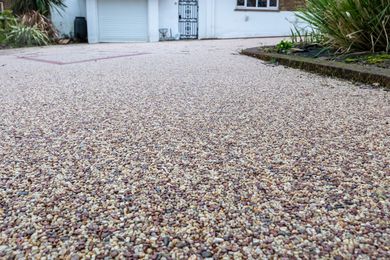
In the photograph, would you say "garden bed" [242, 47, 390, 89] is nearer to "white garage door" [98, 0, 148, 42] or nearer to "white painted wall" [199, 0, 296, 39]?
"white garage door" [98, 0, 148, 42]

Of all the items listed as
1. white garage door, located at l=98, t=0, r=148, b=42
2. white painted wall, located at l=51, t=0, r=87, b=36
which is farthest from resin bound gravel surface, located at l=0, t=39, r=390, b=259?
white garage door, located at l=98, t=0, r=148, b=42

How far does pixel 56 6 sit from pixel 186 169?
987 centimetres

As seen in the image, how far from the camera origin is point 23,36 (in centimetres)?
772

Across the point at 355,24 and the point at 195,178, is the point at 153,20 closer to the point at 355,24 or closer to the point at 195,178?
the point at 355,24

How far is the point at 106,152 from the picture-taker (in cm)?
118

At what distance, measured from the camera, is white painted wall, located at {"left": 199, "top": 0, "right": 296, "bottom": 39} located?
11.7 meters

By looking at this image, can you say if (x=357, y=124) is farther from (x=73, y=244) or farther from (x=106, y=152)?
(x=73, y=244)

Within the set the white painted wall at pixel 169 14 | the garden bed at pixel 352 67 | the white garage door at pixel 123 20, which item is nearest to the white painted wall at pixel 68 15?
the white garage door at pixel 123 20

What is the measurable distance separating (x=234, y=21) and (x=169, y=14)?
96.0 inches

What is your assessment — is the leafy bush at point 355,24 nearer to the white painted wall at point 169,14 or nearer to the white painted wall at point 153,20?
the white painted wall at point 153,20

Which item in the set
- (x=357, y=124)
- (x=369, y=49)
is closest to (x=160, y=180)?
(x=357, y=124)

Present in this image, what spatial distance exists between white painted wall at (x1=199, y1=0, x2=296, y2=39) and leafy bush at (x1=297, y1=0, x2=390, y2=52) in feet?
27.6

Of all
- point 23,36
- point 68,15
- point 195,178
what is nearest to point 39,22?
point 23,36

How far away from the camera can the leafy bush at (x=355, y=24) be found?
3014 mm
